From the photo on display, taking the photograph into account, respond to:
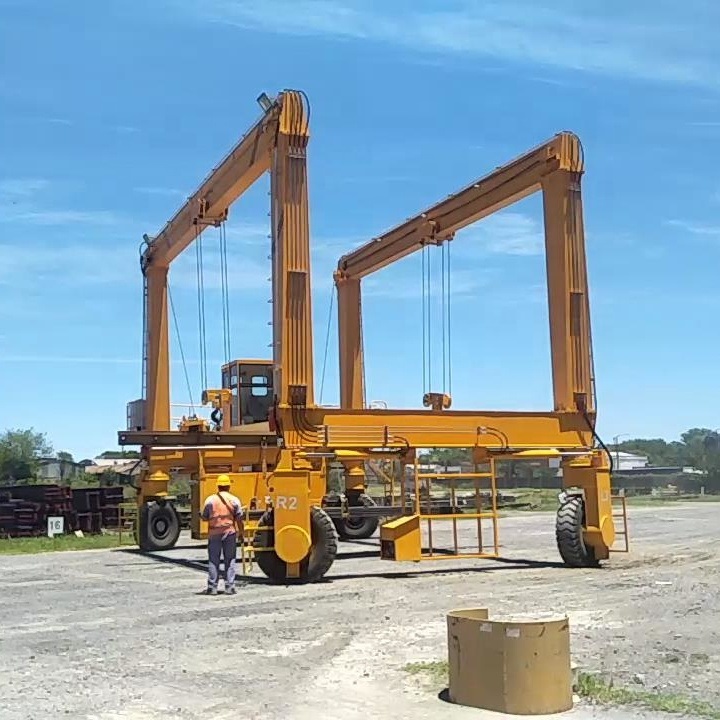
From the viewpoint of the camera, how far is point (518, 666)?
286 inches

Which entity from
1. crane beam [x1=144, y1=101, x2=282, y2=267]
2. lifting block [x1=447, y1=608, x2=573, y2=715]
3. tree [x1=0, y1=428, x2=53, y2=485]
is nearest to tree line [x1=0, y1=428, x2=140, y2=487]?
tree [x1=0, y1=428, x2=53, y2=485]

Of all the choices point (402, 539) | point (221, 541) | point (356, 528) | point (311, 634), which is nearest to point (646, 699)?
point (311, 634)

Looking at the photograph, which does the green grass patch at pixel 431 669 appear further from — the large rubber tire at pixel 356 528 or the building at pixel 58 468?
the building at pixel 58 468

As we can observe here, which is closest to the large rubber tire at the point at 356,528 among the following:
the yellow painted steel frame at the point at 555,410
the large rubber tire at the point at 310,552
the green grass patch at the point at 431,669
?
the yellow painted steel frame at the point at 555,410

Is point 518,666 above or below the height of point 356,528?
below

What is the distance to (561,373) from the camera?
19.7 m

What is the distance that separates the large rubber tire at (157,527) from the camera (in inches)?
955

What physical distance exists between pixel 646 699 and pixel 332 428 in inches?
406

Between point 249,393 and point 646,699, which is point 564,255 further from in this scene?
point 646,699

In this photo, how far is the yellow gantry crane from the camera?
1684 cm

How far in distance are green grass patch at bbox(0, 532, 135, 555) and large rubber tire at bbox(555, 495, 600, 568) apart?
12.8 m

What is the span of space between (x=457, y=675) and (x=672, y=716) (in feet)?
4.90

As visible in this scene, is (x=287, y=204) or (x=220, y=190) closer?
(x=287, y=204)

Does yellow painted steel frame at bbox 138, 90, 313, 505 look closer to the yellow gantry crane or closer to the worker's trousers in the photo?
the yellow gantry crane
